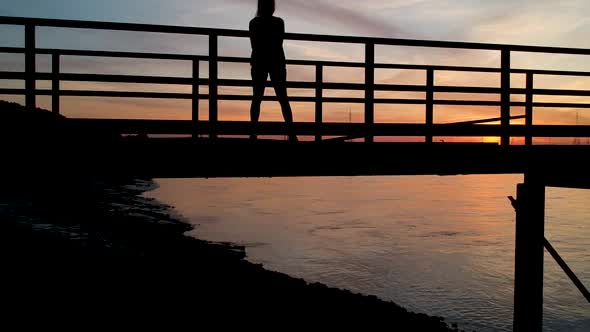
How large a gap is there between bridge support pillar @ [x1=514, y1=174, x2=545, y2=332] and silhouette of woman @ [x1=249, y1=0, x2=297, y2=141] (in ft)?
9.70

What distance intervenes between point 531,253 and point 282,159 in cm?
320

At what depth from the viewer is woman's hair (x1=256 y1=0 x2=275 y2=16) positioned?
22.1 feet

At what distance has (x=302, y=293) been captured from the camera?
37.9 ft

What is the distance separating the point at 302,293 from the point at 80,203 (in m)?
17.9

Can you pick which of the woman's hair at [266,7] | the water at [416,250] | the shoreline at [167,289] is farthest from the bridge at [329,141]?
the water at [416,250]

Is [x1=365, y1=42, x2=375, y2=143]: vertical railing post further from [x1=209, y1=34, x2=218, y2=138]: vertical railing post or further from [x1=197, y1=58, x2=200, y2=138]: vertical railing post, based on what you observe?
[x1=197, y1=58, x2=200, y2=138]: vertical railing post

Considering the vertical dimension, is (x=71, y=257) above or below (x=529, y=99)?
below

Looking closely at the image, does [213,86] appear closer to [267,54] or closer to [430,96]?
[267,54]

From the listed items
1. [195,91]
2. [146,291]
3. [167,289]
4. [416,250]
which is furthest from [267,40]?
[416,250]

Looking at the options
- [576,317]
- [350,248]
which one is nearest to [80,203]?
[350,248]

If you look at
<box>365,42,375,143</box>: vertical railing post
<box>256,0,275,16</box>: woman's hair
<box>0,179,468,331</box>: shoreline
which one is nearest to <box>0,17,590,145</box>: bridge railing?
<box>365,42,375,143</box>: vertical railing post

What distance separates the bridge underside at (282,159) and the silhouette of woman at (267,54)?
56.4 inches

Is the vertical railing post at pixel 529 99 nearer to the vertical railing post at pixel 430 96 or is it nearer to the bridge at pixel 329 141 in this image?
the bridge at pixel 329 141

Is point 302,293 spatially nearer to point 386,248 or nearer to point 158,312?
point 158,312
